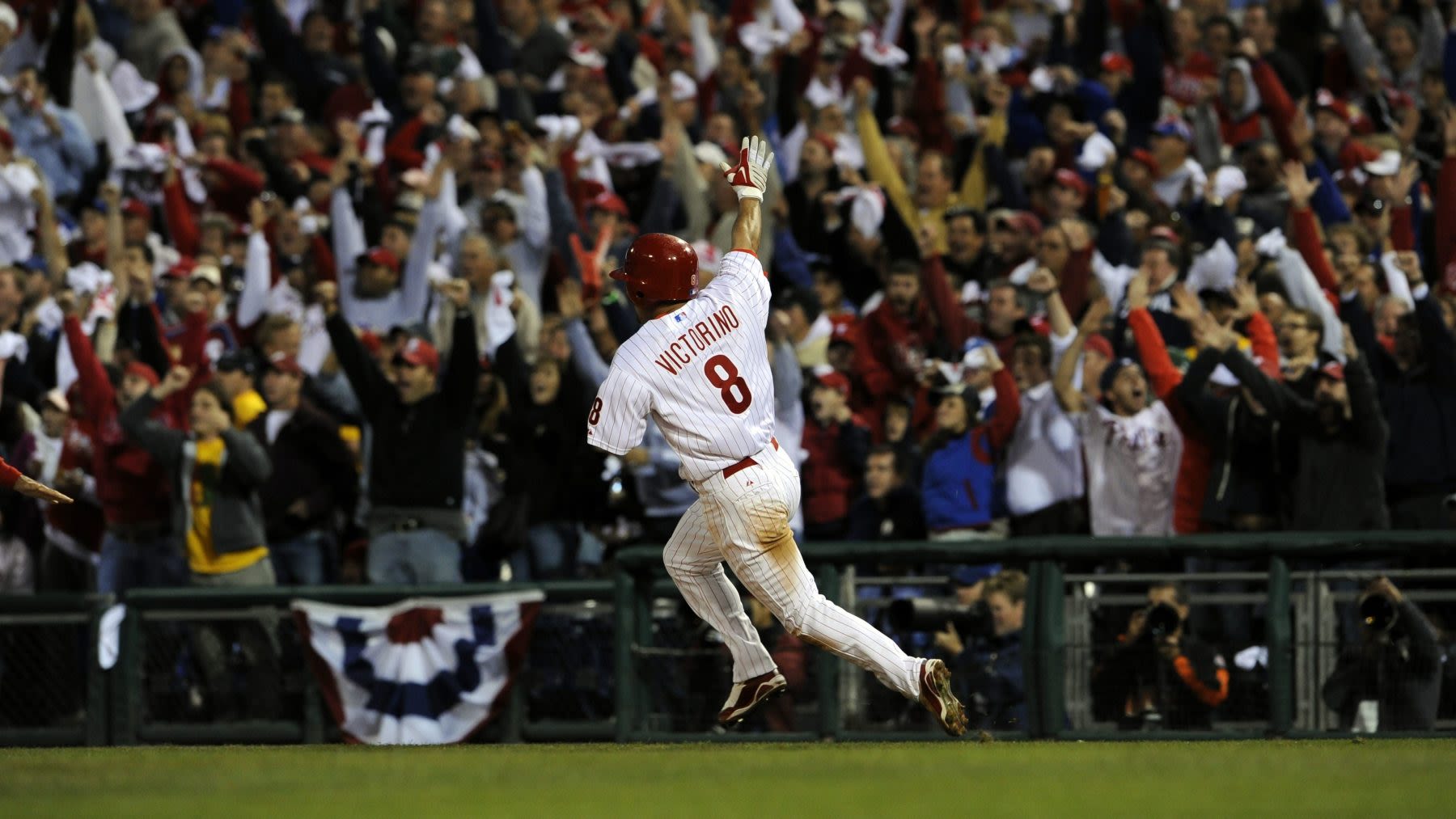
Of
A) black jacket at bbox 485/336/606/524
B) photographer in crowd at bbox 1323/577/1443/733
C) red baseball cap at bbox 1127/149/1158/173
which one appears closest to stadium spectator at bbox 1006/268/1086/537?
photographer in crowd at bbox 1323/577/1443/733

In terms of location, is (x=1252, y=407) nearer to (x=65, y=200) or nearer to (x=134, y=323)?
(x=134, y=323)

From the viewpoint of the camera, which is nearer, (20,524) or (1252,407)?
(1252,407)

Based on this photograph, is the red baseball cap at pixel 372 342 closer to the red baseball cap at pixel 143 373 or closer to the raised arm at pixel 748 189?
the red baseball cap at pixel 143 373

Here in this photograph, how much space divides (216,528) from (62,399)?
2029mm

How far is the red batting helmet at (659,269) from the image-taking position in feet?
29.9

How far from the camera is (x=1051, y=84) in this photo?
700 inches

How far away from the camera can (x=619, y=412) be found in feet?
29.3

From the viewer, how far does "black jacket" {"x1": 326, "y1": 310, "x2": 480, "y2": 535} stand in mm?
12805

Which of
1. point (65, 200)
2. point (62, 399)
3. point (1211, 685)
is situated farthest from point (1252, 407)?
point (65, 200)

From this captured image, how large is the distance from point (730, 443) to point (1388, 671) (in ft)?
11.1

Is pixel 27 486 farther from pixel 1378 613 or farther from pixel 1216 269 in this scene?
pixel 1216 269

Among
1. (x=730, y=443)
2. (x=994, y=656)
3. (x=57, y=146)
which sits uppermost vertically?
(x=57, y=146)

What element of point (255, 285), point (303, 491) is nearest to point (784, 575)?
point (303, 491)

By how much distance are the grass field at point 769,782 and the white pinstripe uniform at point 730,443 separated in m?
0.52
